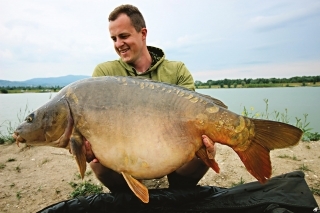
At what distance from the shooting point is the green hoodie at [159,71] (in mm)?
2308

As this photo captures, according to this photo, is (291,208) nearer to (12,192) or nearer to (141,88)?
(141,88)

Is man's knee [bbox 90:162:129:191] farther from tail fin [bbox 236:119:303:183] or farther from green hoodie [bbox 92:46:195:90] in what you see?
tail fin [bbox 236:119:303:183]

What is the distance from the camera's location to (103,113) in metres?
1.50

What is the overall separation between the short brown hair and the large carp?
96 cm

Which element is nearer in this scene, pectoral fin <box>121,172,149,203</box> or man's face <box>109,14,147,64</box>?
pectoral fin <box>121,172,149,203</box>

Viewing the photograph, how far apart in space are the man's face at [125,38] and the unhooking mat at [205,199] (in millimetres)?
1168

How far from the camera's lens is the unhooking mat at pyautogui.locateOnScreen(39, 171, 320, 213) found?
1.82 m

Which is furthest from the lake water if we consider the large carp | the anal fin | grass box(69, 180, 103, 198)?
the anal fin

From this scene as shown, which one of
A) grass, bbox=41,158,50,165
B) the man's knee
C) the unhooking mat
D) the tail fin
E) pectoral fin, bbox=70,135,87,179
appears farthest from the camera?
grass, bbox=41,158,50,165

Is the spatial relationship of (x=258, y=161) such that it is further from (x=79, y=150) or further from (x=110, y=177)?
(x=110, y=177)

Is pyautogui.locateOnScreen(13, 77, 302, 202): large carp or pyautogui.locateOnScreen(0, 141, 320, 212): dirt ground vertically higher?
pyautogui.locateOnScreen(13, 77, 302, 202): large carp

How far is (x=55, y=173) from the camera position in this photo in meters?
2.85

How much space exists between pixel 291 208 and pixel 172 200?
0.80m

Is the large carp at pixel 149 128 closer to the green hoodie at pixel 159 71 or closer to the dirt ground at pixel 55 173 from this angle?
the green hoodie at pixel 159 71
